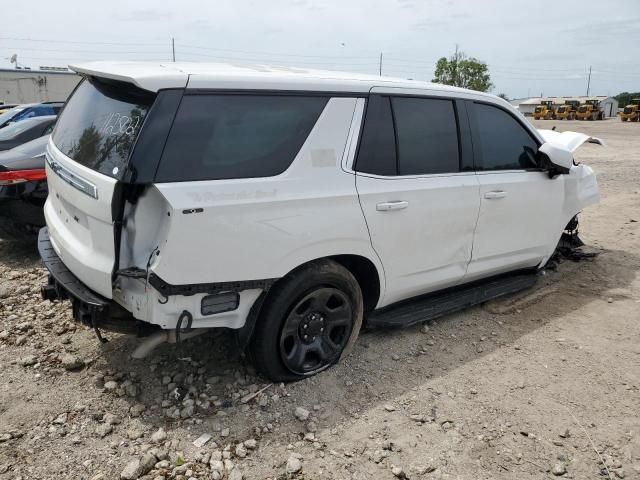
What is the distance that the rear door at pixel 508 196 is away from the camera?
13.4 feet

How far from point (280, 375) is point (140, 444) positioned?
0.87 meters

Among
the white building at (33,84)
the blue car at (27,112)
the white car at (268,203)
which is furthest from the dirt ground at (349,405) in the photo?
the white building at (33,84)

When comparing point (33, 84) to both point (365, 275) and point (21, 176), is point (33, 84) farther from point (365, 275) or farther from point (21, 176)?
point (365, 275)

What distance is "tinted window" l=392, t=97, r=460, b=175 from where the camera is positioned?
3570mm

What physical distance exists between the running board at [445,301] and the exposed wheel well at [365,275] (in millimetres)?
131

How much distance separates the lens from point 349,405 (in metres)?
3.26

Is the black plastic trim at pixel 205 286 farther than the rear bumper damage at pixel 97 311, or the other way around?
the rear bumper damage at pixel 97 311

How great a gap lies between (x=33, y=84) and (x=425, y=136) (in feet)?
109

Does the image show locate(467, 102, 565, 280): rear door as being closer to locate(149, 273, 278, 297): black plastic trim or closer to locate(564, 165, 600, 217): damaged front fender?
locate(564, 165, 600, 217): damaged front fender

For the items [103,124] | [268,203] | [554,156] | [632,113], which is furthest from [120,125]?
[632,113]

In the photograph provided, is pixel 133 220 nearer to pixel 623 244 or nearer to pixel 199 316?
pixel 199 316

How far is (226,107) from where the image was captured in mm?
2873

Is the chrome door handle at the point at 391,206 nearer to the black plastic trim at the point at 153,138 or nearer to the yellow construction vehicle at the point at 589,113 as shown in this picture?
the black plastic trim at the point at 153,138

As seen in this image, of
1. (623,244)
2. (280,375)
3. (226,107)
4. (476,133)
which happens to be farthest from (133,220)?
(623,244)
